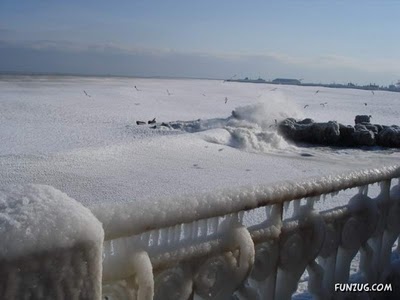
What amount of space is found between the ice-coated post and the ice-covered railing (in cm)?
19

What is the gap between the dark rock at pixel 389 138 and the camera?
14.0m

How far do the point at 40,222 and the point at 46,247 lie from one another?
6 centimetres

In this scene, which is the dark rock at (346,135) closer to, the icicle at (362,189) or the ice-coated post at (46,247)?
the icicle at (362,189)

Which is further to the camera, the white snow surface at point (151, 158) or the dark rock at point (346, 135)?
the dark rock at point (346, 135)

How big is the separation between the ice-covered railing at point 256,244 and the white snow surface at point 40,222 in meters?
0.18

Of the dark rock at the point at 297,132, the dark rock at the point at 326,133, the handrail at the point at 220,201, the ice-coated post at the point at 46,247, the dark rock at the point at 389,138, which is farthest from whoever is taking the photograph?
the dark rock at the point at 297,132

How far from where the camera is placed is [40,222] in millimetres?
928

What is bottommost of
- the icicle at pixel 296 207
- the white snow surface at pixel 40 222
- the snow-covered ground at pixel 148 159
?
the snow-covered ground at pixel 148 159

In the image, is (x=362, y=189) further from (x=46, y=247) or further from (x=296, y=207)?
(x=46, y=247)

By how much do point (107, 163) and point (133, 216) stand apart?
815cm

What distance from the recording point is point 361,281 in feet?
7.67

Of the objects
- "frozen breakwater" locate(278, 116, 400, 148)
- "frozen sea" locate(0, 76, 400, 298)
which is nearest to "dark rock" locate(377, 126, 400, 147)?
"frozen breakwater" locate(278, 116, 400, 148)

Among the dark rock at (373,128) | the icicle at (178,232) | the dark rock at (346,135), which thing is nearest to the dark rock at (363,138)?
the dark rock at (346,135)

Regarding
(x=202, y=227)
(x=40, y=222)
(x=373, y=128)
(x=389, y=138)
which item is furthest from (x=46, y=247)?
(x=373, y=128)
